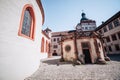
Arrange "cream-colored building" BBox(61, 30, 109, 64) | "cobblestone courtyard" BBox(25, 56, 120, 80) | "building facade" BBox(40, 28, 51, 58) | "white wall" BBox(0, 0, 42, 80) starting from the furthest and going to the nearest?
"building facade" BBox(40, 28, 51, 58) < "cream-colored building" BBox(61, 30, 109, 64) < "cobblestone courtyard" BBox(25, 56, 120, 80) < "white wall" BBox(0, 0, 42, 80)

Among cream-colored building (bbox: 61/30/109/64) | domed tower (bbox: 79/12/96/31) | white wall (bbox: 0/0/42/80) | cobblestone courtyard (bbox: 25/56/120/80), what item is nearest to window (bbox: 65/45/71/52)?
cream-colored building (bbox: 61/30/109/64)

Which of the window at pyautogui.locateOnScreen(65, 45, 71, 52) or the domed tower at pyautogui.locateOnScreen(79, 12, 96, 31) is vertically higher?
the domed tower at pyautogui.locateOnScreen(79, 12, 96, 31)

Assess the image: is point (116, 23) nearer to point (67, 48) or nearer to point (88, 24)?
point (67, 48)

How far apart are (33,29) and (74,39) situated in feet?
23.9

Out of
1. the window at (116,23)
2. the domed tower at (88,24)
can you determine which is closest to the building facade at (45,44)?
the domed tower at (88,24)

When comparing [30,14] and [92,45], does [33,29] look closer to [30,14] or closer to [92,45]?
[30,14]

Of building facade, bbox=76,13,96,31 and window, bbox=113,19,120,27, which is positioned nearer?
window, bbox=113,19,120,27

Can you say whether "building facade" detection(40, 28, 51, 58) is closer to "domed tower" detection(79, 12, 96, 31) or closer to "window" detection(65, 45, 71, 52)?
"window" detection(65, 45, 71, 52)

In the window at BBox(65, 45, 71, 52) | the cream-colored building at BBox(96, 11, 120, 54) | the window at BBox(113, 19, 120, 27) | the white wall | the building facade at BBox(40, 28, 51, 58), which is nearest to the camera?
the white wall

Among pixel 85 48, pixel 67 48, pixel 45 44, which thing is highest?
pixel 45 44

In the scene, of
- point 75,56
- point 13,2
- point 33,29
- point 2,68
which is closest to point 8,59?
point 2,68

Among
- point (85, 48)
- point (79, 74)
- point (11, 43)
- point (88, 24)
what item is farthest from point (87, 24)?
point (11, 43)

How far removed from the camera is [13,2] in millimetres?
3881

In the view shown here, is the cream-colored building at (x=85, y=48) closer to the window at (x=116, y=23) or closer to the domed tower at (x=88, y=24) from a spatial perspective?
the window at (x=116, y=23)
